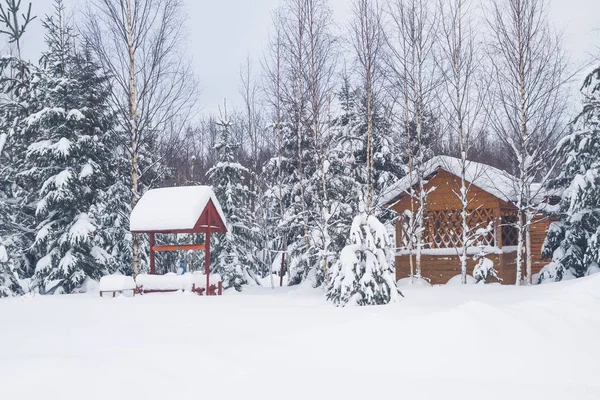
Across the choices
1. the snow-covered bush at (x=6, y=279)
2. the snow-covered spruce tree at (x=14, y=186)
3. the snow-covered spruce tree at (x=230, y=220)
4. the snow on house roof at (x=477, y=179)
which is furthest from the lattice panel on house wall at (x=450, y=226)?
the snow-covered spruce tree at (x=14, y=186)

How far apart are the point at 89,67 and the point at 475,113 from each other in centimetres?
1404

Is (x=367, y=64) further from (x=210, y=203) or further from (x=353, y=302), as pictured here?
(x=353, y=302)

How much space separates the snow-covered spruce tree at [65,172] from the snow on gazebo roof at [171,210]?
12.7ft

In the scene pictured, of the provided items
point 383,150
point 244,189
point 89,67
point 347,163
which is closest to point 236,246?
point 244,189

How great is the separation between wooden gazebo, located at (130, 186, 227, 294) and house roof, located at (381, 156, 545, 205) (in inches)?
241

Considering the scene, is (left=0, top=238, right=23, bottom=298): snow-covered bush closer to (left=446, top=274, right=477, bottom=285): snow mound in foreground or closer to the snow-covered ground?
the snow-covered ground

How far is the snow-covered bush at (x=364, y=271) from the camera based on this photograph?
10.8m

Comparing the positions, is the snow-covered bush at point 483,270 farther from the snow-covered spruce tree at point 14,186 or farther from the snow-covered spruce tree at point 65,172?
the snow-covered spruce tree at point 14,186

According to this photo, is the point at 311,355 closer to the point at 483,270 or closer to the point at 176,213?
the point at 176,213

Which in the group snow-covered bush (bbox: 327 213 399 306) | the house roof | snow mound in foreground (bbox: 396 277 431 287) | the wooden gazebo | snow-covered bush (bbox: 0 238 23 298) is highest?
the house roof

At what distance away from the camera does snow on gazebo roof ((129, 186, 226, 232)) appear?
49.1 feet

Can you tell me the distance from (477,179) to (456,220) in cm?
188

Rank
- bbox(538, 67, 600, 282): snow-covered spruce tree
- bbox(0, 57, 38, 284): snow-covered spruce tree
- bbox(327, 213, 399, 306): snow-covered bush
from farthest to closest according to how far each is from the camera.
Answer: bbox(0, 57, 38, 284): snow-covered spruce tree, bbox(538, 67, 600, 282): snow-covered spruce tree, bbox(327, 213, 399, 306): snow-covered bush

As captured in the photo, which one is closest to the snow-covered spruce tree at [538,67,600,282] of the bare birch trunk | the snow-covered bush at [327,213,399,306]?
the snow-covered bush at [327,213,399,306]
